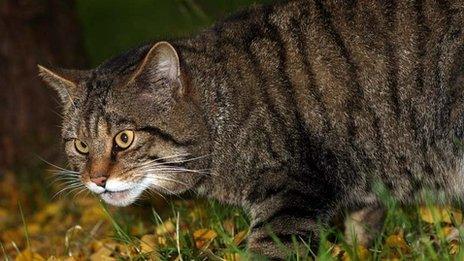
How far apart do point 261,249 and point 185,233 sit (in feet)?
2.19

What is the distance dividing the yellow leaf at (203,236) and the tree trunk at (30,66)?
116 inches

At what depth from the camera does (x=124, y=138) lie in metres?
4.38

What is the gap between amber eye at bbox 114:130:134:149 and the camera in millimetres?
4371

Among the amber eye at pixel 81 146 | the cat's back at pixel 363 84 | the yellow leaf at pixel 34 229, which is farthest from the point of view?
the yellow leaf at pixel 34 229

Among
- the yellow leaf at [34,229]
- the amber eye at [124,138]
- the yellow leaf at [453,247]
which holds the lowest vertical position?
the yellow leaf at [453,247]

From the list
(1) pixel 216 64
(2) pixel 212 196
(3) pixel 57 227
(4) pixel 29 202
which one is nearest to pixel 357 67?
(1) pixel 216 64

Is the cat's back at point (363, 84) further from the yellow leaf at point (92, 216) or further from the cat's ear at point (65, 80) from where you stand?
the yellow leaf at point (92, 216)

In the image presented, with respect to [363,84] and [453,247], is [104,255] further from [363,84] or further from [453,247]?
[453,247]

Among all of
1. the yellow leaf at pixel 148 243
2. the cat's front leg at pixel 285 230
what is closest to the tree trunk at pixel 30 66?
the yellow leaf at pixel 148 243

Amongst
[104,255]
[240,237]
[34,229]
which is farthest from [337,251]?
[34,229]

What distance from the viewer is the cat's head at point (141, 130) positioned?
14.3ft

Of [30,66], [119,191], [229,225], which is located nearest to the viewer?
A: [119,191]

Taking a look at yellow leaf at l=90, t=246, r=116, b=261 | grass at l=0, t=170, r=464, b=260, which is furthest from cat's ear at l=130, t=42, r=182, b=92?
yellow leaf at l=90, t=246, r=116, b=261

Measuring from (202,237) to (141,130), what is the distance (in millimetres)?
807
